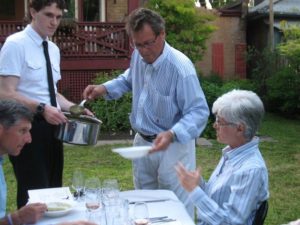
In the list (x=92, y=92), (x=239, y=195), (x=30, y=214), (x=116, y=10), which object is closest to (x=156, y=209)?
(x=239, y=195)

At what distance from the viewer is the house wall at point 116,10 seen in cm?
1368

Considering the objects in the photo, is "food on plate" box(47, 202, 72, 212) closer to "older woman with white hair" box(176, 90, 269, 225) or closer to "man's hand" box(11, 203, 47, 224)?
"man's hand" box(11, 203, 47, 224)

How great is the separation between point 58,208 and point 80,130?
82cm

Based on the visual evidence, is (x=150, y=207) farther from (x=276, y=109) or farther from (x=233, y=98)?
(x=276, y=109)

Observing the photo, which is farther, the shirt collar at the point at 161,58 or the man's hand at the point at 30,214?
the shirt collar at the point at 161,58

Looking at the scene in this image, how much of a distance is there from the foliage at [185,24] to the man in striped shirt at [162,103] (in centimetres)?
951

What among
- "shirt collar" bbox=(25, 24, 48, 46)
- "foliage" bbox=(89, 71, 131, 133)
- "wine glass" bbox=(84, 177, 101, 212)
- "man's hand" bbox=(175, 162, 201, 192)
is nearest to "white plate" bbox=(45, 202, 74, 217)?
"wine glass" bbox=(84, 177, 101, 212)

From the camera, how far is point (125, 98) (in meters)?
9.96

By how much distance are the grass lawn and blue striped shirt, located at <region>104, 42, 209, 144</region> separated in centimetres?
218

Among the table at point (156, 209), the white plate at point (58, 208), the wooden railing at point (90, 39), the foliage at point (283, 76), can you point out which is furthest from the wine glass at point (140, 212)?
the foliage at point (283, 76)

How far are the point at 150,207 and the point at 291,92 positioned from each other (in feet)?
33.4

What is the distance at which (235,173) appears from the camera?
107 inches

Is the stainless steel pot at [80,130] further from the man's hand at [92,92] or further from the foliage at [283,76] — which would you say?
the foliage at [283,76]

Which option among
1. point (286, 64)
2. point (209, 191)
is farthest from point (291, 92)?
point (209, 191)
